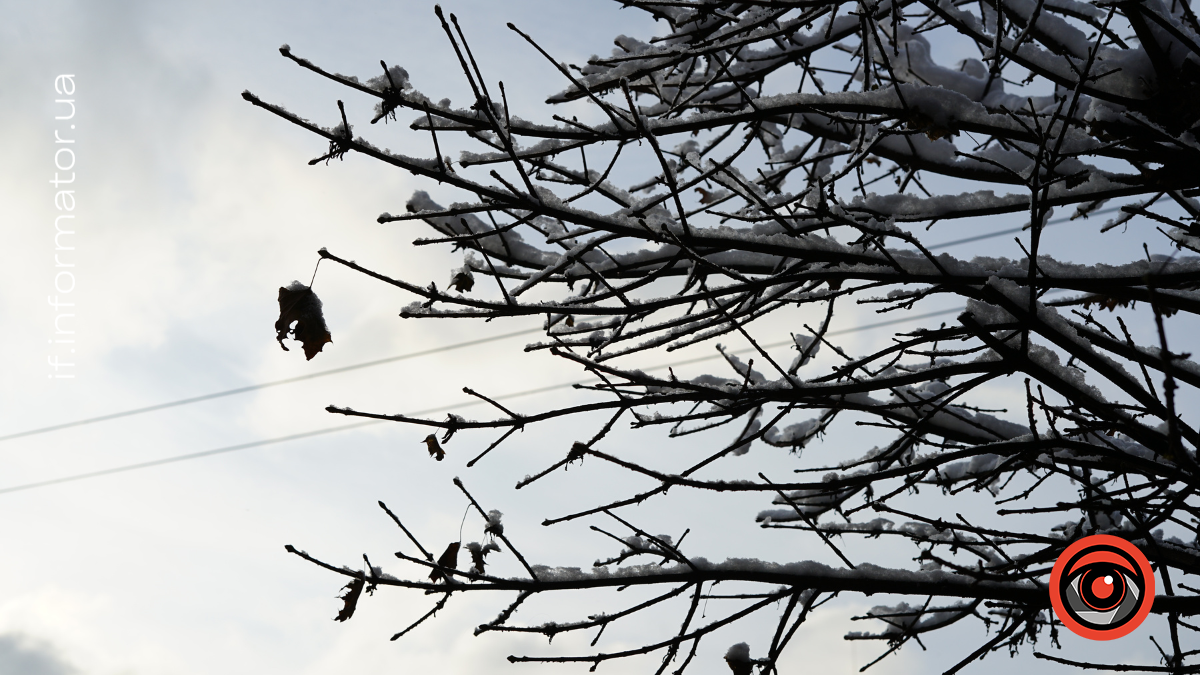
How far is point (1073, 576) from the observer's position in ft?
7.41

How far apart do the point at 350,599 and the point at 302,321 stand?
811 mm

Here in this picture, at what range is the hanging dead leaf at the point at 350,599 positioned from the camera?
2256 millimetres

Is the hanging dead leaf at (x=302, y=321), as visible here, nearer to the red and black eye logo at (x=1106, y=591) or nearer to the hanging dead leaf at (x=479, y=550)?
the hanging dead leaf at (x=479, y=550)

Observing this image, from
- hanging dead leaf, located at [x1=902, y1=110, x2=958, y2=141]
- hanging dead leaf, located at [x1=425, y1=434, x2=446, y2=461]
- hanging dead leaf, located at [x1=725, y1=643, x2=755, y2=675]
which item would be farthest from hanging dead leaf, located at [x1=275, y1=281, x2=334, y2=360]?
hanging dead leaf, located at [x1=902, y1=110, x2=958, y2=141]

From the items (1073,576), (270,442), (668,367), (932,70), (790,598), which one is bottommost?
(1073,576)

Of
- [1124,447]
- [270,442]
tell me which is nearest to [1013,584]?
[1124,447]

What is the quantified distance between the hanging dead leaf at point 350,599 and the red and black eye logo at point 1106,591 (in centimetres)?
201

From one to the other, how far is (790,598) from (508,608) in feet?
3.01

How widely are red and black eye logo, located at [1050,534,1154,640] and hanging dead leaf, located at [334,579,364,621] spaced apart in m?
2.01

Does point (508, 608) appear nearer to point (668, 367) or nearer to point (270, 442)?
point (668, 367)

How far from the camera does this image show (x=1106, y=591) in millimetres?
2209

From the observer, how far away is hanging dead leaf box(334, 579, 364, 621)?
7.40ft

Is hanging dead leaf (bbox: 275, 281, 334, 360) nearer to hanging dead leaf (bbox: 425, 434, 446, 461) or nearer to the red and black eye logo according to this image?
hanging dead leaf (bbox: 425, 434, 446, 461)

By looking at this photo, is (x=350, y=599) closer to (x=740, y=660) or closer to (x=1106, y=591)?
(x=740, y=660)
